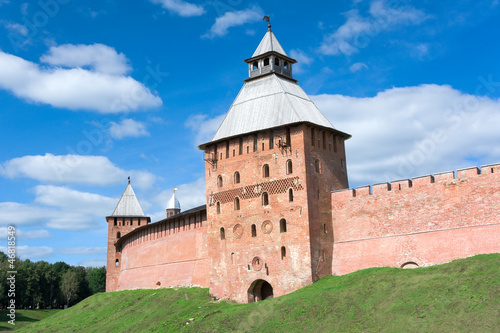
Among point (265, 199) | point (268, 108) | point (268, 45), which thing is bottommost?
point (265, 199)

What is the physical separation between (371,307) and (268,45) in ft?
69.2

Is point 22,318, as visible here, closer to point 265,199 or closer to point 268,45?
point 265,199

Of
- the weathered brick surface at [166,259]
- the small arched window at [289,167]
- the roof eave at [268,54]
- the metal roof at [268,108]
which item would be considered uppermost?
the roof eave at [268,54]

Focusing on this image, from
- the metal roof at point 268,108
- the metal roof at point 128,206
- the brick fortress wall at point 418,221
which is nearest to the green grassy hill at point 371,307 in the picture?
the brick fortress wall at point 418,221

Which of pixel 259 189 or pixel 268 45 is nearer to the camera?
pixel 259 189

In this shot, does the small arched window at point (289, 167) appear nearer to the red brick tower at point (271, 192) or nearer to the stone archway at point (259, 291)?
the red brick tower at point (271, 192)

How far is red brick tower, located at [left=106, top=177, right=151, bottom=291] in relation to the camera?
191ft

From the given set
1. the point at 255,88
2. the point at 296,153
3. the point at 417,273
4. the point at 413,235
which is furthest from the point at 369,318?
the point at 255,88

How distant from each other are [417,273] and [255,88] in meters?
17.6

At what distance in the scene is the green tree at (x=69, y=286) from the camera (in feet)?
257

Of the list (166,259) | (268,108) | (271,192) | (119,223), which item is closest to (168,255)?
(166,259)

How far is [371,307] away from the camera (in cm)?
2341

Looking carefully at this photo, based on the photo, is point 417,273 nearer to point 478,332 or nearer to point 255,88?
point 478,332

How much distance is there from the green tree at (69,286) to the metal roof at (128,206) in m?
23.9
